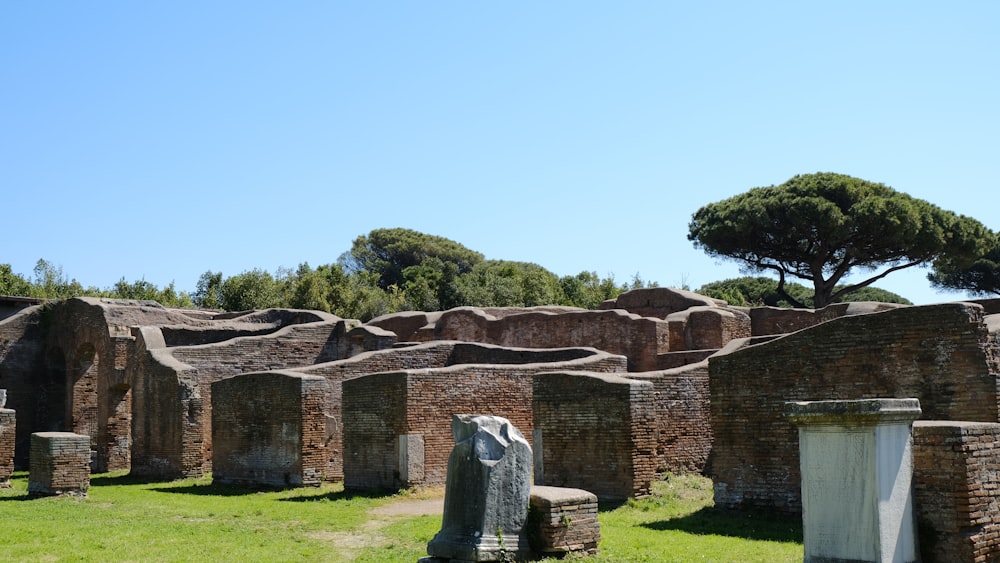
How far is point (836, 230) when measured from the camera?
36969mm

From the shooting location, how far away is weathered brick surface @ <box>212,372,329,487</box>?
18.1 metres

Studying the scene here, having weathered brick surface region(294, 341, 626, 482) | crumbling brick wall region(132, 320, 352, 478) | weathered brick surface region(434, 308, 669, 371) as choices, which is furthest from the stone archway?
weathered brick surface region(294, 341, 626, 482)

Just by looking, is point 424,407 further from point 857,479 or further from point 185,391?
point 857,479

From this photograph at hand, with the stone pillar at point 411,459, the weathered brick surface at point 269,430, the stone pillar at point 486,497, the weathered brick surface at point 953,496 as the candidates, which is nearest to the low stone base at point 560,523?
the stone pillar at point 486,497

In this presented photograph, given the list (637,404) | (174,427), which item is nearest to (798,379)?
(637,404)

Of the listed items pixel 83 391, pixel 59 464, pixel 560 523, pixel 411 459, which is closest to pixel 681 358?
pixel 411 459

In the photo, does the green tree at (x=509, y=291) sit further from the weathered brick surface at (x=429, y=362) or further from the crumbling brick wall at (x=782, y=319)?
the weathered brick surface at (x=429, y=362)

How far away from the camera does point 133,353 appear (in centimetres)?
2356

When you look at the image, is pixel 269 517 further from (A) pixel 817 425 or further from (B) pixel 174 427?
(A) pixel 817 425

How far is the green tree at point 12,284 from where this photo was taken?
4728 cm

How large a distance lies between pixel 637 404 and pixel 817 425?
6618 mm

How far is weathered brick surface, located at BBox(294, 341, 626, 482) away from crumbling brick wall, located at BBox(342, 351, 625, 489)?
39 millimetres

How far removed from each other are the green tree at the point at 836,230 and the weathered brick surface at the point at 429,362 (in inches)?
823

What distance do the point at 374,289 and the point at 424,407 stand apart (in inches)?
1377
